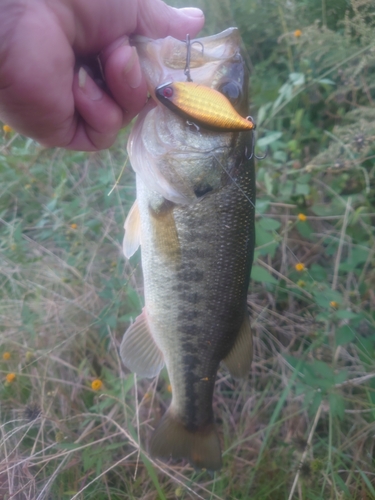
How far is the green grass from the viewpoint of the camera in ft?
6.31

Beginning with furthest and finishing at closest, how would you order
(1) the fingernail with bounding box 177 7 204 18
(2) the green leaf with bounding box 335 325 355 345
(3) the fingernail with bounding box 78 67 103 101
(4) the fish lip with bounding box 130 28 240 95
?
1. (2) the green leaf with bounding box 335 325 355 345
2. (1) the fingernail with bounding box 177 7 204 18
3. (3) the fingernail with bounding box 78 67 103 101
4. (4) the fish lip with bounding box 130 28 240 95

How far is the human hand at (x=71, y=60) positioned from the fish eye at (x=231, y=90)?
30cm

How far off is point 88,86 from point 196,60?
1.45 feet

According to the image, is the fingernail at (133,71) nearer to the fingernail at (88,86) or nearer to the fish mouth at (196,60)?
the fish mouth at (196,60)

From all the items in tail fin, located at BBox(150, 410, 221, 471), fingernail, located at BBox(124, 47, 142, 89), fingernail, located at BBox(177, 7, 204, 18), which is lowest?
tail fin, located at BBox(150, 410, 221, 471)

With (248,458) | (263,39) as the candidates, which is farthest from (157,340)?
(263,39)

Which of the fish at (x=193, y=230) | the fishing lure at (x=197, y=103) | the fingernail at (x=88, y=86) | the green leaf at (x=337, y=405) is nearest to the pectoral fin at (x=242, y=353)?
the fish at (x=193, y=230)

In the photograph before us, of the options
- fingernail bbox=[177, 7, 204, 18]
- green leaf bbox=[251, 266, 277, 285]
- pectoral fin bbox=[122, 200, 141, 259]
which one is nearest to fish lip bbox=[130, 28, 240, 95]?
fingernail bbox=[177, 7, 204, 18]

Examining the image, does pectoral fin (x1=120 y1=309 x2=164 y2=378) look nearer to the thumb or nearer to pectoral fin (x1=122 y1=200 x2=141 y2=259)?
pectoral fin (x1=122 y1=200 x2=141 y2=259)

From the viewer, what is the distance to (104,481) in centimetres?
198

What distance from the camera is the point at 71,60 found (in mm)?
1323

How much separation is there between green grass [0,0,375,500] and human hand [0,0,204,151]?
64cm

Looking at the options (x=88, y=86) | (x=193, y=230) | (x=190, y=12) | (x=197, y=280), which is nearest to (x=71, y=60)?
(x=88, y=86)

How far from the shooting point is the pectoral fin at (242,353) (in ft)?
5.62
